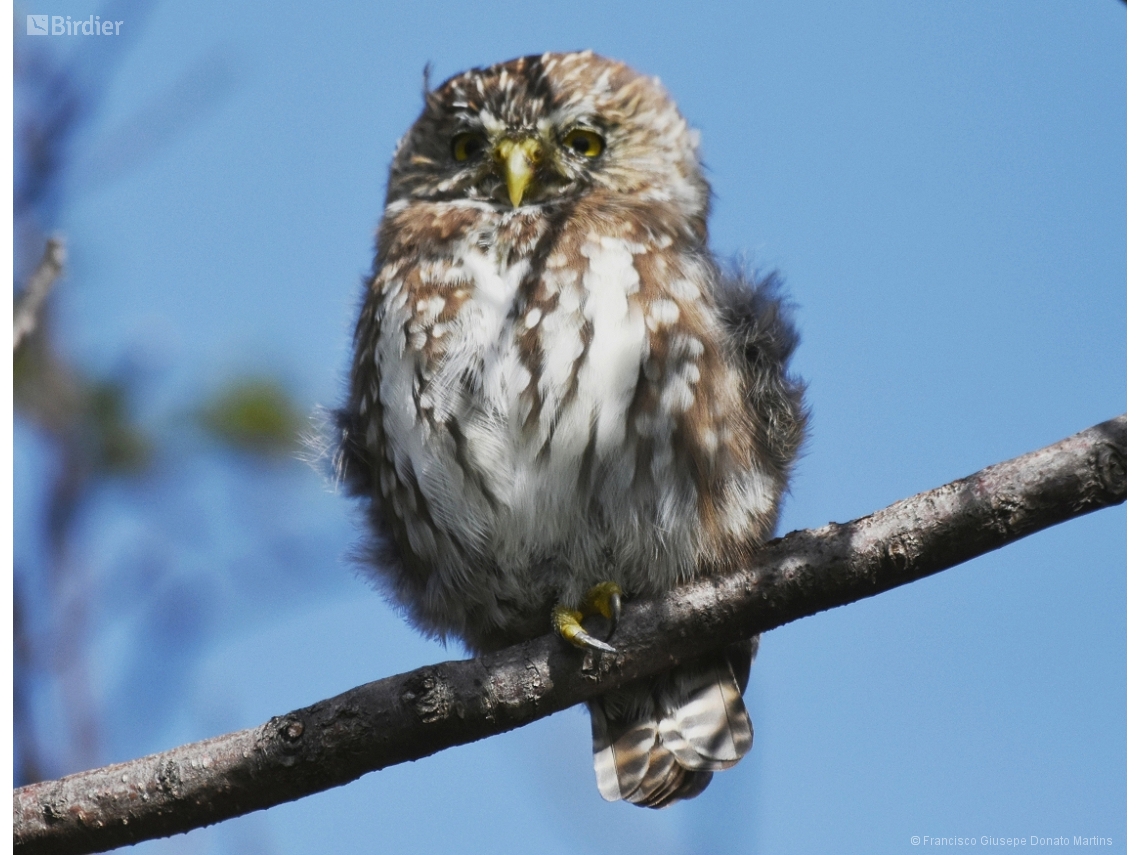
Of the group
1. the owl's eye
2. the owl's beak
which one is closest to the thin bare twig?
the owl's beak

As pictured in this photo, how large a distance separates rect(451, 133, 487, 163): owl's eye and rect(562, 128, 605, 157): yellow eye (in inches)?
10.4

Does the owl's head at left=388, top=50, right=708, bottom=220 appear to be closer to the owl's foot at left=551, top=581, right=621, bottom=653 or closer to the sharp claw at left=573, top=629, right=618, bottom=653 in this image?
the owl's foot at left=551, top=581, right=621, bottom=653

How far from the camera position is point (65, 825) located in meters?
2.61

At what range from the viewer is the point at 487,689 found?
109 inches

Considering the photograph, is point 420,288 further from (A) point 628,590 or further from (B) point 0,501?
(B) point 0,501

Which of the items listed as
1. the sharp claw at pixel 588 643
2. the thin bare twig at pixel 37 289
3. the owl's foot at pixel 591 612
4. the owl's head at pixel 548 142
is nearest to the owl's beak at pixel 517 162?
the owl's head at pixel 548 142

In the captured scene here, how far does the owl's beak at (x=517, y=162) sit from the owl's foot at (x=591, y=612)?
117 cm

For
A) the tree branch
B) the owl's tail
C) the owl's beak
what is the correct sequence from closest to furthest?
the tree branch < the owl's tail < the owl's beak

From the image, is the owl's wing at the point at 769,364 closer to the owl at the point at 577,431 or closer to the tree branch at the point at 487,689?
the owl at the point at 577,431

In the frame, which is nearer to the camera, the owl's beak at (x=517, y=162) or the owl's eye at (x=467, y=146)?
the owl's beak at (x=517, y=162)

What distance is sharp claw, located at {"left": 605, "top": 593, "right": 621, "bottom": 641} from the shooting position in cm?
296

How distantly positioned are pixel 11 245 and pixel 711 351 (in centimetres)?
167

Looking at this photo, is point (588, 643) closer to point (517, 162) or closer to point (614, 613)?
point (614, 613)

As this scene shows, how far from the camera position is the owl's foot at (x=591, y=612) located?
2.90 metres
